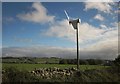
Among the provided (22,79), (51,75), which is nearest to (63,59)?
(51,75)

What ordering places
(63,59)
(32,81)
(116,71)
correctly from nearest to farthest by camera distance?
1. (32,81)
2. (116,71)
3. (63,59)

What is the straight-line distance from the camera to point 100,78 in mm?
9922

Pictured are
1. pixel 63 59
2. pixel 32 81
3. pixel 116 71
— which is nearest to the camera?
Result: pixel 32 81

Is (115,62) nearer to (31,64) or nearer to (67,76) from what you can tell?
(67,76)

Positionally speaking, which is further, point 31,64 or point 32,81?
point 31,64

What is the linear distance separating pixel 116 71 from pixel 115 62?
→ 0.52 metres

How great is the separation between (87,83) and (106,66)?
168 centimetres

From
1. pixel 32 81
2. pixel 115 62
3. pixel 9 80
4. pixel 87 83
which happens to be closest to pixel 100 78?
pixel 87 83

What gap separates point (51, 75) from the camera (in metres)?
9.91

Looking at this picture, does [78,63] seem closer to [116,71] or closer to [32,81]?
[116,71]

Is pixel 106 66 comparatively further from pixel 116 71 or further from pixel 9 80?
pixel 9 80

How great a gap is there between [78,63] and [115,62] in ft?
4.58

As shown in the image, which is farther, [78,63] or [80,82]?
[78,63]

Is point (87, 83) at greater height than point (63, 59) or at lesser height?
lesser
